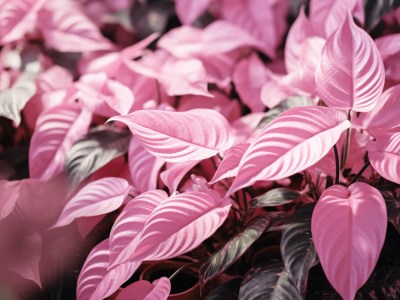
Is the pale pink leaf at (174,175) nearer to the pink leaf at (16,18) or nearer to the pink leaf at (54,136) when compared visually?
the pink leaf at (54,136)

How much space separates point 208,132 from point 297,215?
0.16m

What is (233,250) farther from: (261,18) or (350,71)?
(261,18)

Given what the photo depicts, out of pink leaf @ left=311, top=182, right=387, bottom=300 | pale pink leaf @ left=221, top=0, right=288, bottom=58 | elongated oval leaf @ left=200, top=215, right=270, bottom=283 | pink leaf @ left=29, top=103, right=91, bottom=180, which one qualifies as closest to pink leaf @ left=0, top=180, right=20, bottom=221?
pink leaf @ left=29, top=103, right=91, bottom=180

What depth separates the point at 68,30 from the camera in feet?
3.84

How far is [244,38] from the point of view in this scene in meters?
1.11

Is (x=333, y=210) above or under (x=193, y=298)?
above

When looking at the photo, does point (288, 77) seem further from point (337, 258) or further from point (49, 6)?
point (49, 6)

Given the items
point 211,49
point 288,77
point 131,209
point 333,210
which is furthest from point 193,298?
point 211,49

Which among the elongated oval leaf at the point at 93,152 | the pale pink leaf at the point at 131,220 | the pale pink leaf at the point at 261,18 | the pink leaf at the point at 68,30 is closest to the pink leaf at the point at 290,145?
the pale pink leaf at the point at 131,220

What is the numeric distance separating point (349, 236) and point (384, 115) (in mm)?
253

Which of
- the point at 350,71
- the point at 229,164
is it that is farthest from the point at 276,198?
the point at 350,71

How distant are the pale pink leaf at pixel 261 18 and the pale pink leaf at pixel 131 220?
541 millimetres

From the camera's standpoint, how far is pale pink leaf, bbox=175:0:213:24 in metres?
1.17

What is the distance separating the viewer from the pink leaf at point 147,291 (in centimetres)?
66
